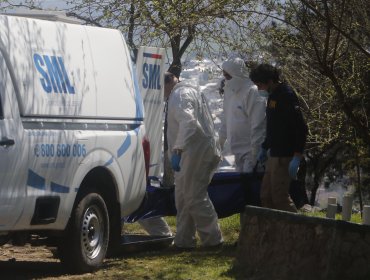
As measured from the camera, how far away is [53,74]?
28.3 feet

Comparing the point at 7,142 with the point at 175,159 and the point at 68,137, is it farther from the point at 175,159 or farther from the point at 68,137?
the point at 175,159

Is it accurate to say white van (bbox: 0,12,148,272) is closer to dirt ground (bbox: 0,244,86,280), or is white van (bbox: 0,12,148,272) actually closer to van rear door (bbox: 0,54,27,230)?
van rear door (bbox: 0,54,27,230)

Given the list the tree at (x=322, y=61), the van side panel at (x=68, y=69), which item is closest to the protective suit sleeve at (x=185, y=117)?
the van side panel at (x=68, y=69)

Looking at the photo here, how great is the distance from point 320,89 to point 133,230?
3.05 meters

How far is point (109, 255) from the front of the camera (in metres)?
10.6

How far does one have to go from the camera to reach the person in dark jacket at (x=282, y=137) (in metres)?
10.0

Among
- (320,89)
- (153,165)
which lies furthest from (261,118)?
(320,89)

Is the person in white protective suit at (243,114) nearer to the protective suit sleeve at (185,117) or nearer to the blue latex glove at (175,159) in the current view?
the protective suit sleeve at (185,117)

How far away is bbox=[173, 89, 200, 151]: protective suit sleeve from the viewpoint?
1032 cm

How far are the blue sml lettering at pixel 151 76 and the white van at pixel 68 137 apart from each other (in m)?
2.18

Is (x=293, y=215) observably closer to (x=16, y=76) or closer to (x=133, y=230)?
(x=16, y=76)

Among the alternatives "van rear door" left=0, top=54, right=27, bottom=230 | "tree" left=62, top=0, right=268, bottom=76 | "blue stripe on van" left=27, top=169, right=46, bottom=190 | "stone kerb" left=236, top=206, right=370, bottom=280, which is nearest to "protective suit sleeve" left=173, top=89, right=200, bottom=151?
"tree" left=62, top=0, right=268, bottom=76

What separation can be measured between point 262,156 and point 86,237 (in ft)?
7.94

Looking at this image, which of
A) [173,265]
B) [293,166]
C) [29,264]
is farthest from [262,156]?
[29,264]
